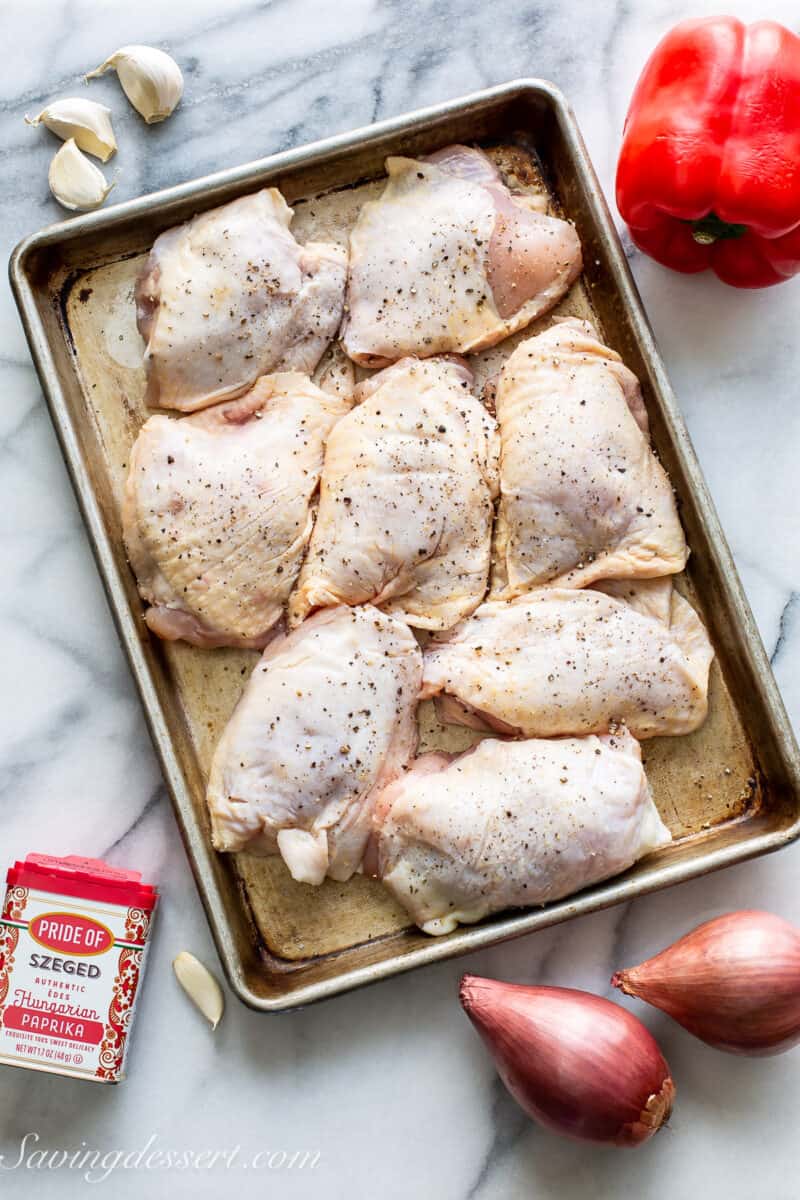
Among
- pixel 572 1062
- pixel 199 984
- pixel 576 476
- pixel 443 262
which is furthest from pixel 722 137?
pixel 199 984

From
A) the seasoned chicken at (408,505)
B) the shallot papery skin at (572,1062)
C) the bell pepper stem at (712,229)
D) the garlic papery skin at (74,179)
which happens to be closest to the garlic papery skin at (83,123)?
the garlic papery skin at (74,179)

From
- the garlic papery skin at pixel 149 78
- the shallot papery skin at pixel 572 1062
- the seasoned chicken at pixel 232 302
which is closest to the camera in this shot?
the shallot papery skin at pixel 572 1062

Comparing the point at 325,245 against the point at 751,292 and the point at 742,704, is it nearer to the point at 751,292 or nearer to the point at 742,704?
the point at 751,292

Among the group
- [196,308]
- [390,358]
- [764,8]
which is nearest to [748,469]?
[390,358]

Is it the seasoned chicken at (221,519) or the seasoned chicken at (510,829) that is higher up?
the seasoned chicken at (221,519)

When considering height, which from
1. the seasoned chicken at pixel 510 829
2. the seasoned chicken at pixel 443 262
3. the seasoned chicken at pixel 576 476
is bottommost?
the seasoned chicken at pixel 510 829

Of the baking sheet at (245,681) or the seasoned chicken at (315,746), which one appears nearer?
the seasoned chicken at (315,746)

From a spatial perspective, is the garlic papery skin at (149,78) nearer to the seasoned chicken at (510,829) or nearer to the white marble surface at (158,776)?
the white marble surface at (158,776)

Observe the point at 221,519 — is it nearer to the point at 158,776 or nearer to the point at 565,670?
the point at 158,776
